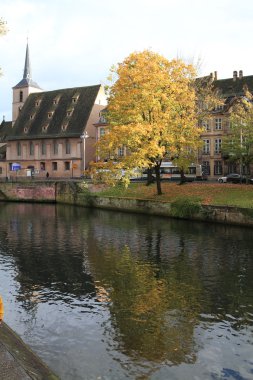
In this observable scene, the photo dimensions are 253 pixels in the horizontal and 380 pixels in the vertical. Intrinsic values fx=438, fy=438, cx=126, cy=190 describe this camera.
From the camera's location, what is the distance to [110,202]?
54000 mm

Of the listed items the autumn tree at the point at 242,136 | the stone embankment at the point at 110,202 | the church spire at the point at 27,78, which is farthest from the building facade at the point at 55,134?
the autumn tree at the point at 242,136

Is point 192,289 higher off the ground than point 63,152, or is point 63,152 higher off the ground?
point 63,152

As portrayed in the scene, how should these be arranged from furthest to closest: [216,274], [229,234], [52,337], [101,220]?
1. [101,220]
2. [229,234]
3. [216,274]
4. [52,337]

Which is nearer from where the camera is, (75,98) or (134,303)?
(134,303)

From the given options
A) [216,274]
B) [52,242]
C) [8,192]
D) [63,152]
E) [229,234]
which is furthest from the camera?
[63,152]

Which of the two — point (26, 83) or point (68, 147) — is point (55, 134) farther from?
point (26, 83)

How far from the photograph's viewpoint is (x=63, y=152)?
91.8m

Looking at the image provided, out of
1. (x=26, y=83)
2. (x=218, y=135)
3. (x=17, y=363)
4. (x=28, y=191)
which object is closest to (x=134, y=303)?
(x=17, y=363)

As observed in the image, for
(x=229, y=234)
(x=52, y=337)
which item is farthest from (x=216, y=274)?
(x=229, y=234)

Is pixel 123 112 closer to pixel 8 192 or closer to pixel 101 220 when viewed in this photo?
pixel 101 220

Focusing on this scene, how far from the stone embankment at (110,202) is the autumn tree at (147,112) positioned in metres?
5.26

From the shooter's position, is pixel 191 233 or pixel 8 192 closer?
pixel 191 233

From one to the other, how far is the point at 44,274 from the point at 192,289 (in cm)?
719

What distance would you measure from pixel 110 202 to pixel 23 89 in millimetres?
65796
